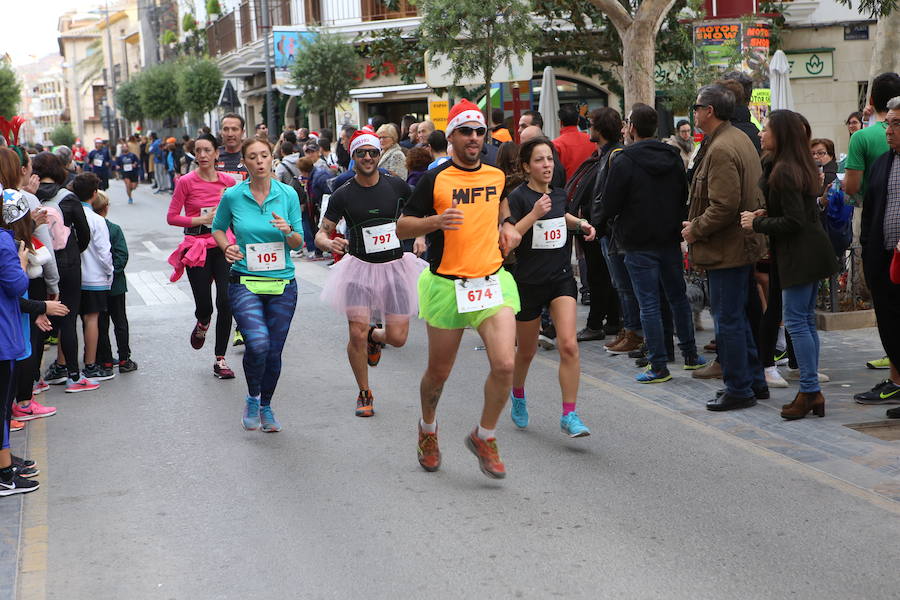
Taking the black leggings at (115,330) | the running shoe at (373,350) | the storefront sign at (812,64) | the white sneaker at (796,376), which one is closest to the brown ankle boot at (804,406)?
the white sneaker at (796,376)

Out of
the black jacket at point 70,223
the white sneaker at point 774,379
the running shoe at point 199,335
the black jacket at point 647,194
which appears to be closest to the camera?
the white sneaker at point 774,379

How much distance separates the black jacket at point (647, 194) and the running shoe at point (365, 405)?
7.55 feet

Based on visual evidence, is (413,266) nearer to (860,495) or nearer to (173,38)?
(860,495)

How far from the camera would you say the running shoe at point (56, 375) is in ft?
32.0

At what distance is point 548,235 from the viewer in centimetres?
704

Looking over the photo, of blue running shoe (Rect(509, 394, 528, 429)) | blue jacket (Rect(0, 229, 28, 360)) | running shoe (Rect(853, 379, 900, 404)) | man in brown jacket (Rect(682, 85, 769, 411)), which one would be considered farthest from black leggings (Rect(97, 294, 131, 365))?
running shoe (Rect(853, 379, 900, 404))

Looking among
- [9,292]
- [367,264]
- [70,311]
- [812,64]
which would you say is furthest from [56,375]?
[812,64]

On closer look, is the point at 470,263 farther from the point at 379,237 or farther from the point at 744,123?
the point at 744,123

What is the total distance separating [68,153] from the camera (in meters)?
13.2

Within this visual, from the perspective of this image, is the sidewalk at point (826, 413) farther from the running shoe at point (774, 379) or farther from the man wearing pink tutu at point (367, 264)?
the man wearing pink tutu at point (367, 264)

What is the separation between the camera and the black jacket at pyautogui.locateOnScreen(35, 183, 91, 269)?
8.92m

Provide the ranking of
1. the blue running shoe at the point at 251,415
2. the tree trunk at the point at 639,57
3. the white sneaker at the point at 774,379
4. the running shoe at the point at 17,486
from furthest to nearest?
the tree trunk at the point at 639,57 < the white sneaker at the point at 774,379 < the blue running shoe at the point at 251,415 < the running shoe at the point at 17,486

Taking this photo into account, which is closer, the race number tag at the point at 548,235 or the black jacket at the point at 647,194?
the race number tag at the point at 548,235

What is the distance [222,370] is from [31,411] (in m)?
1.69
